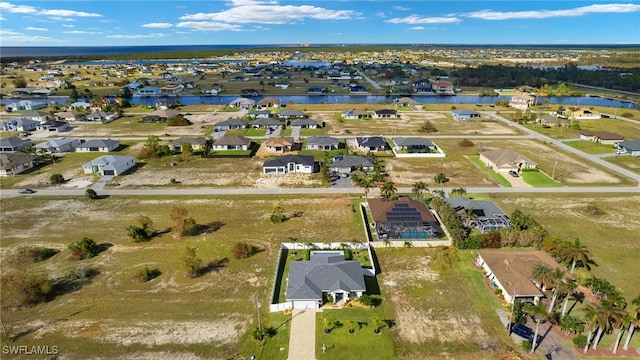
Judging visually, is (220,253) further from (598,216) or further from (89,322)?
(598,216)

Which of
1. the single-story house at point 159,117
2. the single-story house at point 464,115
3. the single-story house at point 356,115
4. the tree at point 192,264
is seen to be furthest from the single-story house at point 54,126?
the single-story house at point 464,115

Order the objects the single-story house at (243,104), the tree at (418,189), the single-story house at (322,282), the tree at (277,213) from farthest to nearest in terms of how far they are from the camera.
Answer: the single-story house at (243,104), the tree at (418,189), the tree at (277,213), the single-story house at (322,282)

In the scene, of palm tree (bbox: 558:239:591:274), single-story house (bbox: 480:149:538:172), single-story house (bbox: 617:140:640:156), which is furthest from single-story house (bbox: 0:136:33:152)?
single-story house (bbox: 617:140:640:156)

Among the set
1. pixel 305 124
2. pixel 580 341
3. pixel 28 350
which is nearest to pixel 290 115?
pixel 305 124

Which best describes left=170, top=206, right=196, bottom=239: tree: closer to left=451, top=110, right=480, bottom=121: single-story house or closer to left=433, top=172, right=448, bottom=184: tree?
left=433, top=172, right=448, bottom=184: tree

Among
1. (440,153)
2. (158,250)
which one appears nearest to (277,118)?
(440,153)

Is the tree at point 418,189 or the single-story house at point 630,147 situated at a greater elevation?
the single-story house at point 630,147

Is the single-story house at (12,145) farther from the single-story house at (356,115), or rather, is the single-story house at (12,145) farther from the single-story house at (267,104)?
the single-story house at (356,115)
